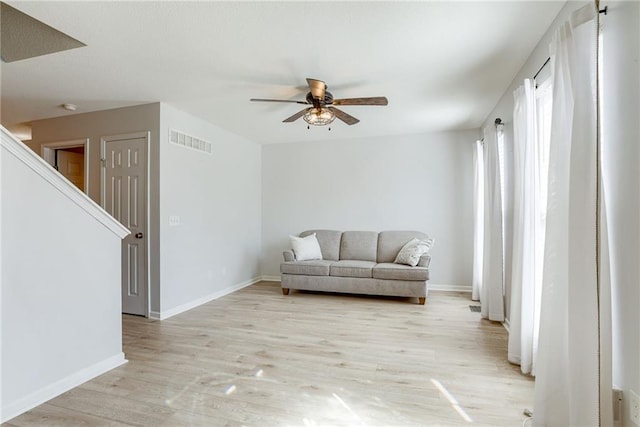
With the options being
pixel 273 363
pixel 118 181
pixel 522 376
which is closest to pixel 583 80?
pixel 522 376

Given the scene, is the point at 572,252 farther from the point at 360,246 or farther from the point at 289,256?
the point at 289,256

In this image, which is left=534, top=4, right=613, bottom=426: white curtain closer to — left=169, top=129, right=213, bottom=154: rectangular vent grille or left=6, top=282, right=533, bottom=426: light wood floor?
left=6, top=282, right=533, bottom=426: light wood floor

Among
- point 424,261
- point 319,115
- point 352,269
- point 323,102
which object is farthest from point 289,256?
point 323,102

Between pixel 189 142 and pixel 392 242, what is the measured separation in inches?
131

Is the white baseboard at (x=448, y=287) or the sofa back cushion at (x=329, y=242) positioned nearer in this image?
the white baseboard at (x=448, y=287)

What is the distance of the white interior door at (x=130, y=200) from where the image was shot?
147 inches

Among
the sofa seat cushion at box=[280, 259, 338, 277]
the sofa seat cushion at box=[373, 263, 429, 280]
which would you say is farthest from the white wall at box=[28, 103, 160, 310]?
the sofa seat cushion at box=[373, 263, 429, 280]

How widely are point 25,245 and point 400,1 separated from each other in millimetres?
2791

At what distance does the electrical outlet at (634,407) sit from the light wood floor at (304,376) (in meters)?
0.58

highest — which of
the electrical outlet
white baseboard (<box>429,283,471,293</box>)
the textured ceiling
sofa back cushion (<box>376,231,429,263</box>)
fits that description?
the textured ceiling

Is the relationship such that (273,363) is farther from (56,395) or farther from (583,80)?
(583,80)

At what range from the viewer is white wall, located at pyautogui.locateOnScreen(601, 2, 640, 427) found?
4.44ft

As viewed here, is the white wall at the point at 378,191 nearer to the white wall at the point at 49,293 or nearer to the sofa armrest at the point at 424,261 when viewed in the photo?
the sofa armrest at the point at 424,261

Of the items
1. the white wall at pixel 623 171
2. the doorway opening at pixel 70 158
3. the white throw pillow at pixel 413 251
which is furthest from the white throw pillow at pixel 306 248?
the white wall at pixel 623 171
